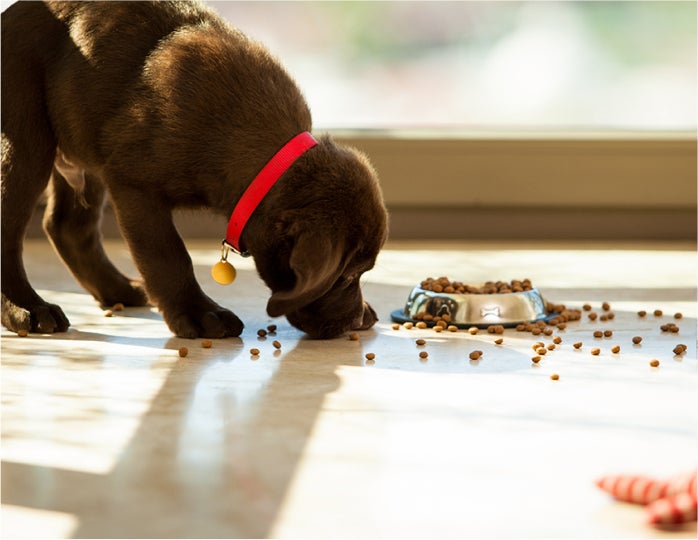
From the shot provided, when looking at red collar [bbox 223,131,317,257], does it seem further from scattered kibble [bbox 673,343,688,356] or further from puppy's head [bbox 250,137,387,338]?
scattered kibble [bbox 673,343,688,356]

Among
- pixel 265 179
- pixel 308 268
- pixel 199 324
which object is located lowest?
pixel 199 324

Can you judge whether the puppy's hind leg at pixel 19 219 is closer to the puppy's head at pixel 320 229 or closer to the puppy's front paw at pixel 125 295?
the puppy's front paw at pixel 125 295

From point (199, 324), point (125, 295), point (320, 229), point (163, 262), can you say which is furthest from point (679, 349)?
point (125, 295)

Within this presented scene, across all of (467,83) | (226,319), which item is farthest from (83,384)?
(467,83)

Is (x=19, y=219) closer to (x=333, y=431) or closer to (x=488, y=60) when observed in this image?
(x=333, y=431)

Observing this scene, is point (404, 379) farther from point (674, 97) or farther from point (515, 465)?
point (674, 97)

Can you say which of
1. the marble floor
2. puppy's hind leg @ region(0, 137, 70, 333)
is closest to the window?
the marble floor
